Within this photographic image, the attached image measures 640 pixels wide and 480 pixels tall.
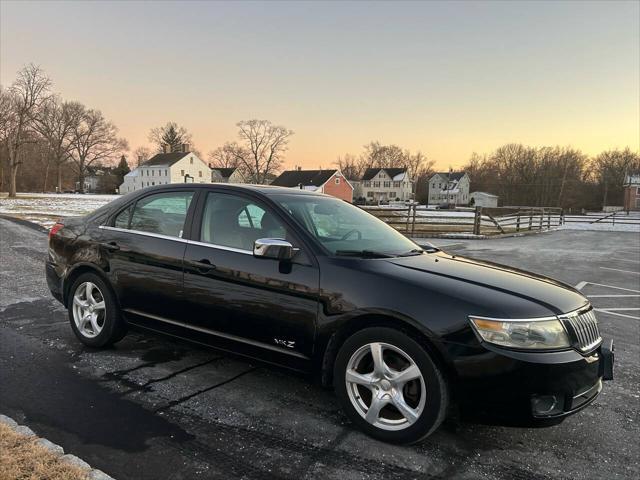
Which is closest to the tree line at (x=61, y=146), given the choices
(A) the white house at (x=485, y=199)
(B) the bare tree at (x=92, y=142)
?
(B) the bare tree at (x=92, y=142)

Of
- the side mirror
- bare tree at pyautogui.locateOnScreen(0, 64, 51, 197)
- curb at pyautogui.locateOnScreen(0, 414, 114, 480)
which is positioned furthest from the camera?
bare tree at pyautogui.locateOnScreen(0, 64, 51, 197)

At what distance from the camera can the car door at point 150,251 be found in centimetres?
367

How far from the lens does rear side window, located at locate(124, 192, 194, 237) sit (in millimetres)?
3822

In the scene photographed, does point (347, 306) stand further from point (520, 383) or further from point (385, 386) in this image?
point (520, 383)

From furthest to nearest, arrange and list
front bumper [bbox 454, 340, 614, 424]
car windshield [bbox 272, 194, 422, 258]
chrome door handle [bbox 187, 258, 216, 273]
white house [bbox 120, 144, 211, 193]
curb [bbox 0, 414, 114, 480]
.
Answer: white house [bbox 120, 144, 211, 193] < chrome door handle [bbox 187, 258, 216, 273] < car windshield [bbox 272, 194, 422, 258] < front bumper [bbox 454, 340, 614, 424] < curb [bbox 0, 414, 114, 480]

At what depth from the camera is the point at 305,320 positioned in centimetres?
301

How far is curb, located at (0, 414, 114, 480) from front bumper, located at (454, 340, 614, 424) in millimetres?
1981

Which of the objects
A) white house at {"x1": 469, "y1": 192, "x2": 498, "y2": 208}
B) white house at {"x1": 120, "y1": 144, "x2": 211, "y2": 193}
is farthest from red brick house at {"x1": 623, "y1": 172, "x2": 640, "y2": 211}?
white house at {"x1": 120, "y1": 144, "x2": 211, "y2": 193}

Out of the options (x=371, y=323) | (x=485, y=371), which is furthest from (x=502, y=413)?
(x=371, y=323)

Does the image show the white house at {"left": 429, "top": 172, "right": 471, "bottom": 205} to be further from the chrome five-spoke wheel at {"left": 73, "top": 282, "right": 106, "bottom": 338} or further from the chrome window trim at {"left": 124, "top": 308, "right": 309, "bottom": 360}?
the chrome window trim at {"left": 124, "top": 308, "right": 309, "bottom": 360}

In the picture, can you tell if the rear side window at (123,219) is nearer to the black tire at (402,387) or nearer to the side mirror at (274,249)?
the side mirror at (274,249)

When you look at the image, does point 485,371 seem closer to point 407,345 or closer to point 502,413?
point 502,413

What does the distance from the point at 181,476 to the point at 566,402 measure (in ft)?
7.12

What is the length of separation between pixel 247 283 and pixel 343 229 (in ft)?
2.94
